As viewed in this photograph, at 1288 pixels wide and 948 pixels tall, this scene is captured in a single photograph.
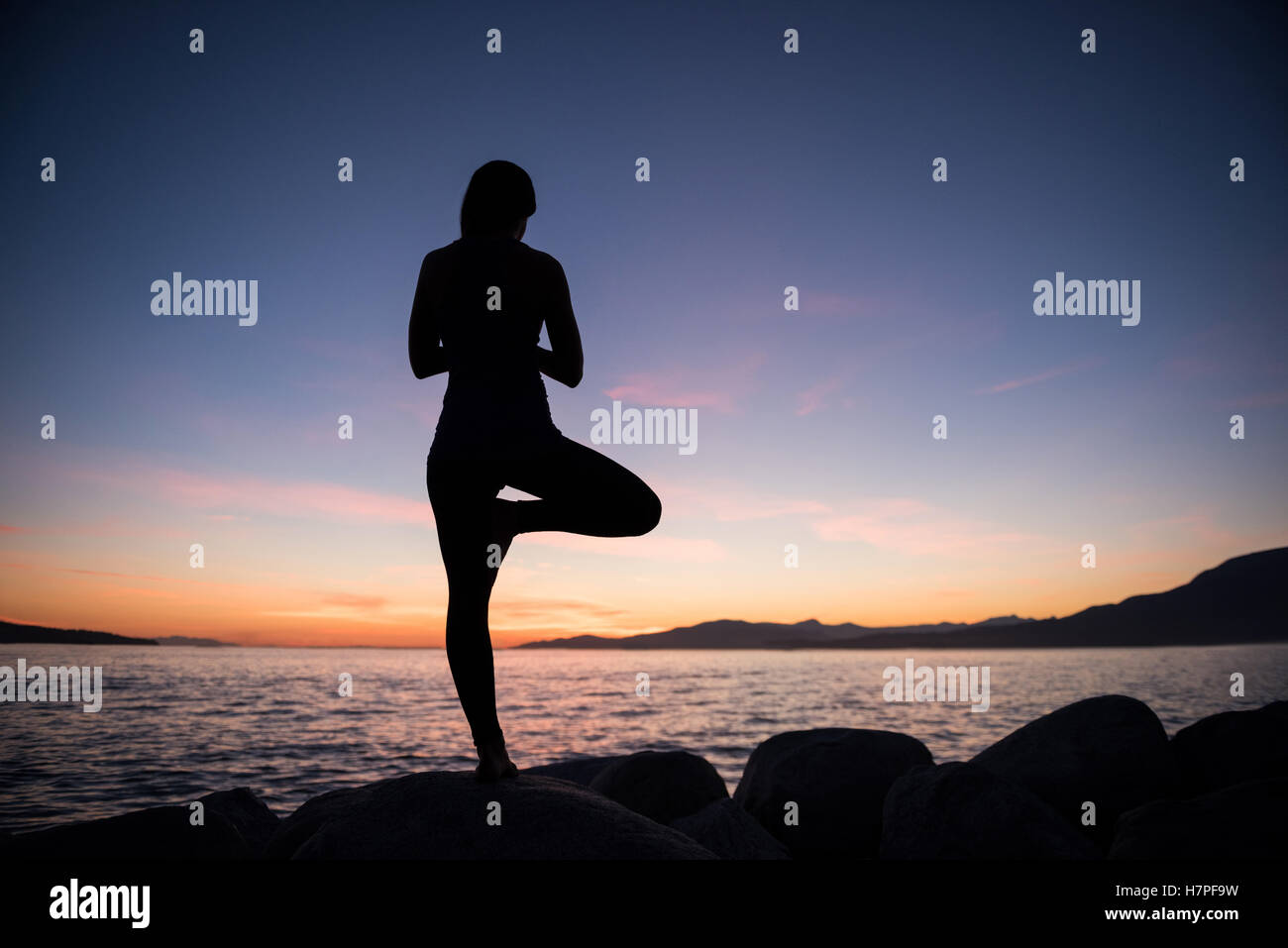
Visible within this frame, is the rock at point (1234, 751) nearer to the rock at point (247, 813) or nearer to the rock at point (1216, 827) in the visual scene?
the rock at point (1216, 827)

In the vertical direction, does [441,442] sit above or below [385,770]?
above

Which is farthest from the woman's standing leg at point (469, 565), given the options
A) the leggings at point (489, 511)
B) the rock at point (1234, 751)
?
the rock at point (1234, 751)

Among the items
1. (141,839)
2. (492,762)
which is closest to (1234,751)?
(492,762)

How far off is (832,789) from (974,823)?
2447 mm

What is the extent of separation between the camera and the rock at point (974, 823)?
588cm

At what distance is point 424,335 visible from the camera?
3225 mm

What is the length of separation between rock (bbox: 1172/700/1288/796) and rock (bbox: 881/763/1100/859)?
2997 mm

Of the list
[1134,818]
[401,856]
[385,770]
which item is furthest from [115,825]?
[385,770]

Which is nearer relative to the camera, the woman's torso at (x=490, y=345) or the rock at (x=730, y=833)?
the woman's torso at (x=490, y=345)

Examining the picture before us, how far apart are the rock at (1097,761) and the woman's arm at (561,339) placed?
7.02 m

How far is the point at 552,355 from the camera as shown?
3.14 metres
